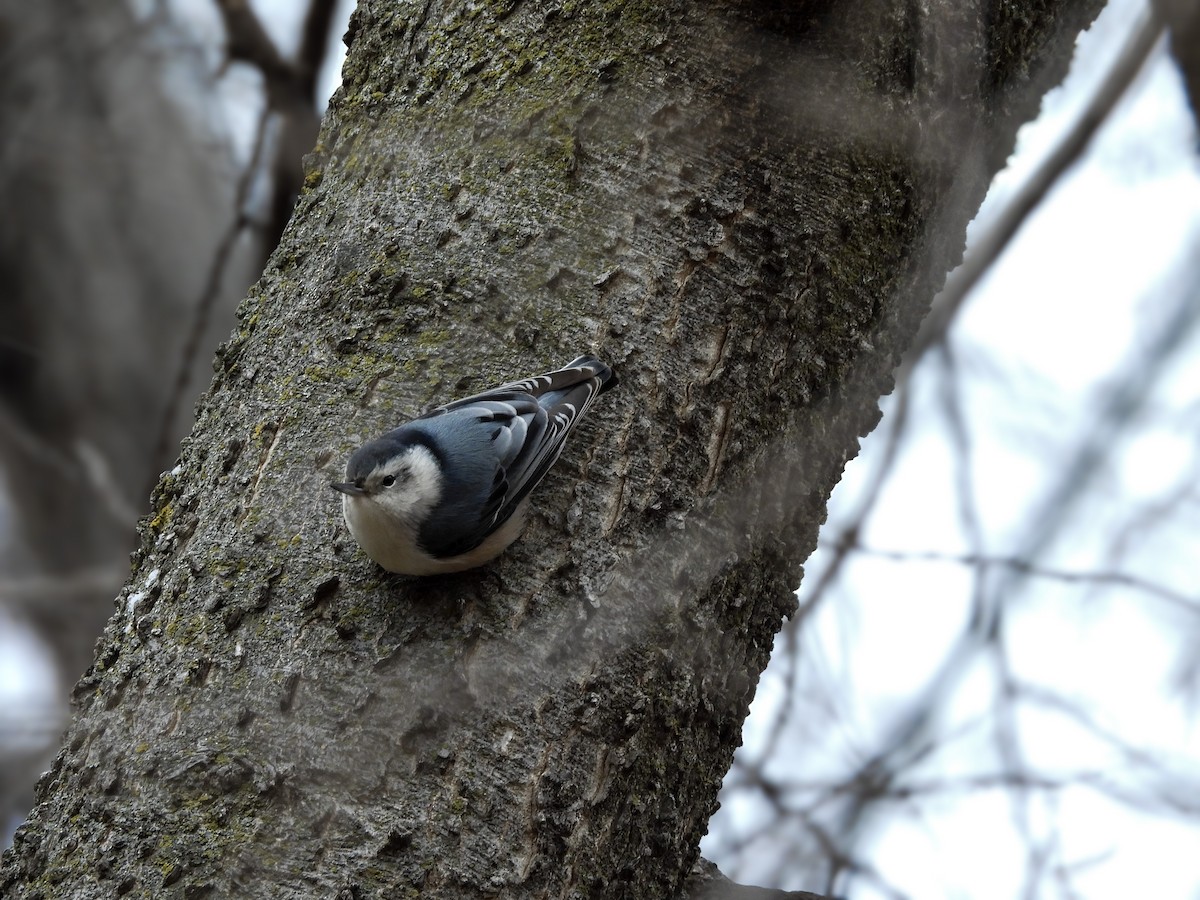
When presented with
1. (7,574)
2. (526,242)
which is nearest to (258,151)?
(526,242)

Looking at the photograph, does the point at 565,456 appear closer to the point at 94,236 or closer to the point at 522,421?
the point at 522,421

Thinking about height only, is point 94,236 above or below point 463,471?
above

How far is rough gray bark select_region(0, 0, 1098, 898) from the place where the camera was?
1.53 metres

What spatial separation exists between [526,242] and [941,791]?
104 inches

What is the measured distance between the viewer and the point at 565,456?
1.80m

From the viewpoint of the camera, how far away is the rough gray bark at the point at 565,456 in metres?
1.53

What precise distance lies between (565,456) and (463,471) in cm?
28

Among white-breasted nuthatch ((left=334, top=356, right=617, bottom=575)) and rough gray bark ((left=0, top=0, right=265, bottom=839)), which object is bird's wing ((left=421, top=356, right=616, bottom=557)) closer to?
white-breasted nuthatch ((left=334, top=356, right=617, bottom=575))

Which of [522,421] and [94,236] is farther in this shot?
[94,236]

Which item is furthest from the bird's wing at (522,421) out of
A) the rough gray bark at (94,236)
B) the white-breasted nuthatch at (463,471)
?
the rough gray bark at (94,236)

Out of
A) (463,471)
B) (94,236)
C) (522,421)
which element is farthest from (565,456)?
(94,236)

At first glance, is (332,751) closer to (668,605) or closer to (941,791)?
(668,605)

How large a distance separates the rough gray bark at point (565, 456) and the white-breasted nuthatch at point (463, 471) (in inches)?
1.5

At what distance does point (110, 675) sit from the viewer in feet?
5.51
